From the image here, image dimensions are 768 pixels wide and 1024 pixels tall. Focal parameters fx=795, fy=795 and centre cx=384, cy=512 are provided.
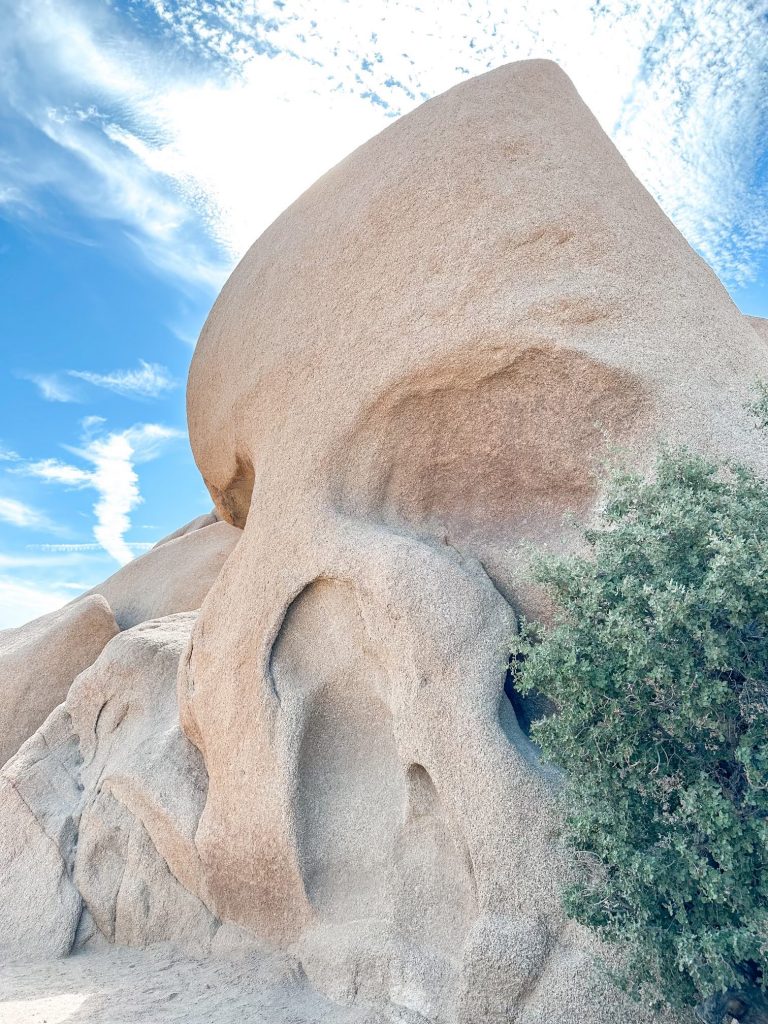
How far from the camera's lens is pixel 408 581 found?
25.2 feet

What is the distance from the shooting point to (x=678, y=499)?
5668 millimetres

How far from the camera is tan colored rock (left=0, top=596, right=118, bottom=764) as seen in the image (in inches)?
540

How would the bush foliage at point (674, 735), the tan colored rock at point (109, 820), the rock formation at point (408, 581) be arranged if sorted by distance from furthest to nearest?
the tan colored rock at point (109, 820)
the rock formation at point (408, 581)
the bush foliage at point (674, 735)

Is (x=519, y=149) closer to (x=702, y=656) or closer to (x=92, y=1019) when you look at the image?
(x=702, y=656)

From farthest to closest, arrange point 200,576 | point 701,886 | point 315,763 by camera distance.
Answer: point 200,576 → point 315,763 → point 701,886

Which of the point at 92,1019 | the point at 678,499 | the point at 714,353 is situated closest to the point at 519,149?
the point at 714,353

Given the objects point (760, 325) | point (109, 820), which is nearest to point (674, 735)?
point (109, 820)

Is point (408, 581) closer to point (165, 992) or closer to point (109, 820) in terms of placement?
point (165, 992)

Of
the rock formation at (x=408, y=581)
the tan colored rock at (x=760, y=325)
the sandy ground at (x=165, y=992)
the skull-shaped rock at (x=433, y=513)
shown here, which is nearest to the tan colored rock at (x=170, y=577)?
the rock formation at (x=408, y=581)

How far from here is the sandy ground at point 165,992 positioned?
6902mm

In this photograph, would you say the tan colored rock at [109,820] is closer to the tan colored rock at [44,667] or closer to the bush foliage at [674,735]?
the tan colored rock at [44,667]

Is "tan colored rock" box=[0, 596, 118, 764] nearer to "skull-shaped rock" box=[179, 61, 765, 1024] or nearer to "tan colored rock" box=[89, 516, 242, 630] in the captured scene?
"tan colored rock" box=[89, 516, 242, 630]

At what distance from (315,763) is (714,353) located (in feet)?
19.1

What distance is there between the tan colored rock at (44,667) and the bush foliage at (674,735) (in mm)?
10599
